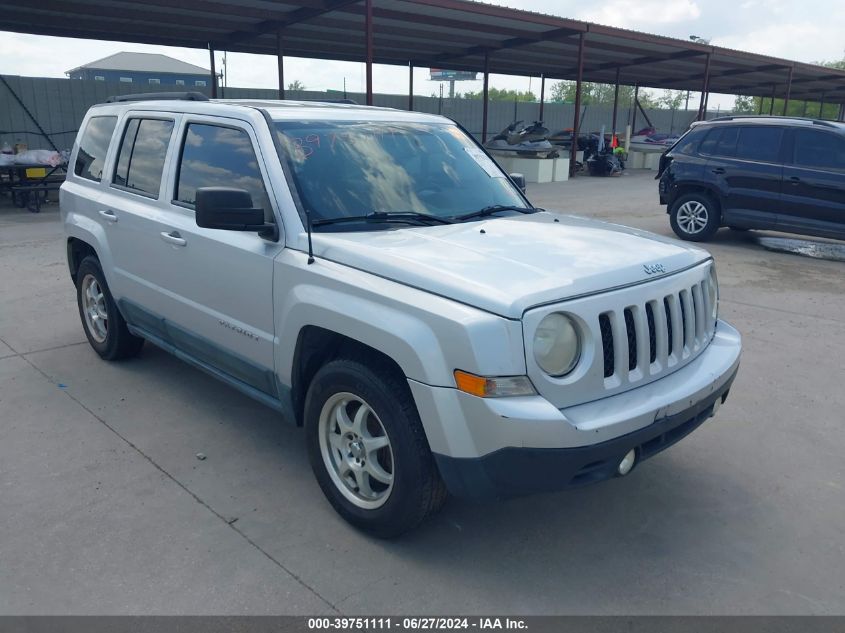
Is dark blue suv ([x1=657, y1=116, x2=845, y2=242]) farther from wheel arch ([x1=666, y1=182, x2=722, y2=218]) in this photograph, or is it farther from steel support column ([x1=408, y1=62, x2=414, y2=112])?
steel support column ([x1=408, y1=62, x2=414, y2=112])

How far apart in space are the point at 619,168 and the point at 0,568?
25.2 m

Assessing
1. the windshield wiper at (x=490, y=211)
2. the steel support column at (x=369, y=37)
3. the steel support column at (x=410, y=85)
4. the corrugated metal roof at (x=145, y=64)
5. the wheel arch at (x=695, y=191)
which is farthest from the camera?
the corrugated metal roof at (x=145, y=64)

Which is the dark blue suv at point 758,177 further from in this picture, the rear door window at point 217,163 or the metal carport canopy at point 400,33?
the rear door window at point 217,163

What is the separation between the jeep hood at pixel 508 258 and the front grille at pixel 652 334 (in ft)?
0.44

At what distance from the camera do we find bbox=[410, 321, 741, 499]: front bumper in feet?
8.60

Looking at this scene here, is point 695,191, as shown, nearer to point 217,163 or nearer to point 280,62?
point 217,163

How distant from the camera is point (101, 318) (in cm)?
546

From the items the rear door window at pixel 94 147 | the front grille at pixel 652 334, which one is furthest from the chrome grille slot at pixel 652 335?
the rear door window at pixel 94 147

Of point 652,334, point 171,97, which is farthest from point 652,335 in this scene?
point 171,97

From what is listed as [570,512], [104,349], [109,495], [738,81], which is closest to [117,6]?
[104,349]

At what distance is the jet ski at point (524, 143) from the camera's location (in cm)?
2284

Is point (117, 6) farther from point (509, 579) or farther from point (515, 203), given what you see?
point (509, 579)

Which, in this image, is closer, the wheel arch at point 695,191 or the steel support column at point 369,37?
the wheel arch at point 695,191

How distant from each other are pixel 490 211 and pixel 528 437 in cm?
180
